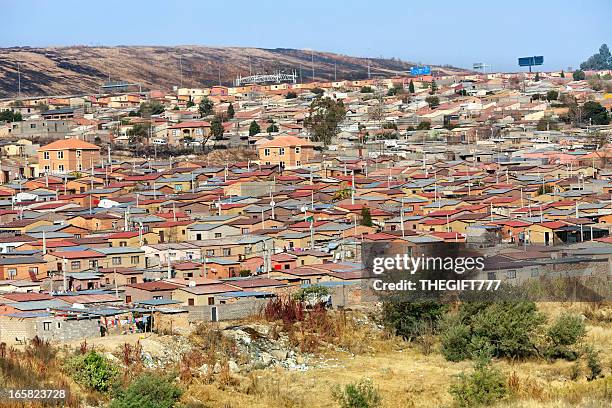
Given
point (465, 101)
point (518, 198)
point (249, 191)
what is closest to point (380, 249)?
point (518, 198)

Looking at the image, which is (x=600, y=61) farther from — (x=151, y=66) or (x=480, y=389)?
(x=480, y=389)

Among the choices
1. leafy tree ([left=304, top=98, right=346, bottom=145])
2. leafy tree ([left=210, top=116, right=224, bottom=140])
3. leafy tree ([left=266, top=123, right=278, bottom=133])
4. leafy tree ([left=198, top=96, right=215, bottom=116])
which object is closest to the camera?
leafy tree ([left=304, top=98, right=346, bottom=145])

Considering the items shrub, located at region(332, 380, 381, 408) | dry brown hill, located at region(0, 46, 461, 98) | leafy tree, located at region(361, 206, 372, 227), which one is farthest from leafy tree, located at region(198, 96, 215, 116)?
shrub, located at region(332, 380, 381, 408)

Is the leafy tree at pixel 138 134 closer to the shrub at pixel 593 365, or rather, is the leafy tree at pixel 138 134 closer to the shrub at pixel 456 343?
the shrub at pixel 456 343

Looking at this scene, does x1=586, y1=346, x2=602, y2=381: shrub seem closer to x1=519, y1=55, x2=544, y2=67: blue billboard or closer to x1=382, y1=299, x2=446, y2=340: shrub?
x1=382, y1=299, x2=446, y2=340: shrub

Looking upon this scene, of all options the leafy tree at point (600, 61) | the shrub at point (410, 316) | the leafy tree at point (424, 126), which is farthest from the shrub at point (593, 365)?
the leafy tree at point (600, 61)

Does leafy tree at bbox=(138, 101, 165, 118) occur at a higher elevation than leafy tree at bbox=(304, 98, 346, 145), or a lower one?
higher
